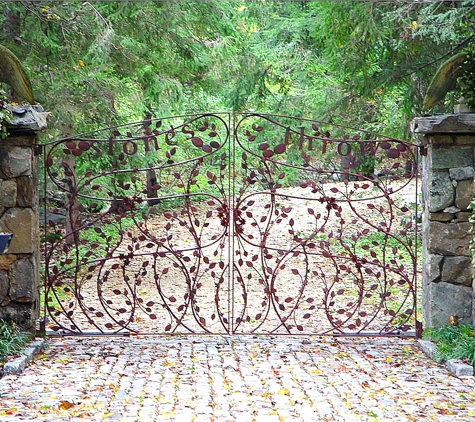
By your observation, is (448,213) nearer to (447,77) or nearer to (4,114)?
(447,77)

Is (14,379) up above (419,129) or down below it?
below

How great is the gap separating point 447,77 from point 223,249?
4.87 metres

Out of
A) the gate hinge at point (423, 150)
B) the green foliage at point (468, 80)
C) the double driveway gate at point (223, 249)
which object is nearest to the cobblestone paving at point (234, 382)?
the double driveway gate at point (223, 249)

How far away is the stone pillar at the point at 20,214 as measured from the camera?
5.75 m

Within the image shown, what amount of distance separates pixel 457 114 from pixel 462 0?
2705mm

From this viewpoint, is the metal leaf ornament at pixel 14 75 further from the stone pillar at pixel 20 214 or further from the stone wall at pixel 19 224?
the stone wall at pixel 19 224

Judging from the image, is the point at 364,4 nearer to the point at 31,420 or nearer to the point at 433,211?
the point at 433,211

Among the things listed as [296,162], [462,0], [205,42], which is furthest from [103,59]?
[296,162]

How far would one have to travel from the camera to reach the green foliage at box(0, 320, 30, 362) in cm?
541

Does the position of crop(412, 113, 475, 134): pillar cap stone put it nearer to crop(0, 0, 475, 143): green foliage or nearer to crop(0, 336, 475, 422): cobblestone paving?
crop(0, 336, 475, 422): cobblestone paving

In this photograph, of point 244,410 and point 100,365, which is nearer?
point 244,410

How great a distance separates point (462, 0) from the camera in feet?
26.0

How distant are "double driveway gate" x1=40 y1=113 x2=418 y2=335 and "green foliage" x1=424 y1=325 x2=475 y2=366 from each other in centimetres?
34

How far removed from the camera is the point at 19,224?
579 centimetres
